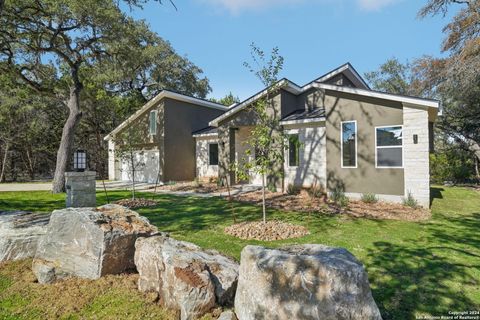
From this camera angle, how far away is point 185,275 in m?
3.21

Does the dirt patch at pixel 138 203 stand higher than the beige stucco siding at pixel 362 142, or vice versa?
the beige stucco siding at pixel 362 142

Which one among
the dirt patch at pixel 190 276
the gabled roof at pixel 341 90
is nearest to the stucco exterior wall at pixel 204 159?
the gabled roof at pixel 341 90

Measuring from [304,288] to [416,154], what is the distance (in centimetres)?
839

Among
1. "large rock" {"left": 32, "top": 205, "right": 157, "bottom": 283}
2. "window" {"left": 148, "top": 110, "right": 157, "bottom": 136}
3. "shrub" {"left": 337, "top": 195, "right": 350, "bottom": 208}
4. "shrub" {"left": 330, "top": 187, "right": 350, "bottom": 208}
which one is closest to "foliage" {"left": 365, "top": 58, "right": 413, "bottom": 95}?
"shrub" {"left": 330, "top": 187, "right": 350, "bottom": 208}

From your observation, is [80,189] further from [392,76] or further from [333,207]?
[392,76]

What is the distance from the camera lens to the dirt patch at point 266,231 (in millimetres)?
6003

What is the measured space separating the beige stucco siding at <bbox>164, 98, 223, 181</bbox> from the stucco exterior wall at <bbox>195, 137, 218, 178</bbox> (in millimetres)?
419

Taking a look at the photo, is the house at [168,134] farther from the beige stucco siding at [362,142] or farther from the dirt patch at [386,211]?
the dirt patch at [386,211]

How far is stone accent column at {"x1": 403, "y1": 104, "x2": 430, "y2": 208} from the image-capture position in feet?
29.0

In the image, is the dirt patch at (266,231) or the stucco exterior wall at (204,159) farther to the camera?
the stucco exterior wall at (204,159)

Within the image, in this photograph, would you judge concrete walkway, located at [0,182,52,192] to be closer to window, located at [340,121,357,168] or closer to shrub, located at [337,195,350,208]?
shrub, located at [337,195,350,208]

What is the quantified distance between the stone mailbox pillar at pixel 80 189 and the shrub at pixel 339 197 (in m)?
8.68

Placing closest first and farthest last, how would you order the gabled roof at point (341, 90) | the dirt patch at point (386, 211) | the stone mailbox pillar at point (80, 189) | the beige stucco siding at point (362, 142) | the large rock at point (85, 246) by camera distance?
the large rock at point (85, 246), the dirt patch at point (386, 211), the gabled roof at point (341, 90), the stone mailbox pillar at point (80, 189), the beige stucco siding at point (362, 142)

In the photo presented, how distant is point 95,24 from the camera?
40.5ft
